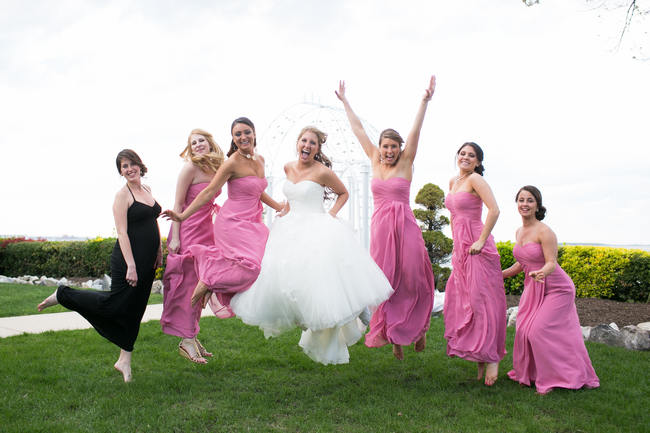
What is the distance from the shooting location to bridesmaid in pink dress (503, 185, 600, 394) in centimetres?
512

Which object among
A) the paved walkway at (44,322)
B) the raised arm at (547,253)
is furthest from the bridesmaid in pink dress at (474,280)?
the paved walkway at (44,322)

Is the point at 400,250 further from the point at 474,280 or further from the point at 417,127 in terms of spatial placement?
the point at 417,127

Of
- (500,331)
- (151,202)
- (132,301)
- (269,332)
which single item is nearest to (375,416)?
(269,332)

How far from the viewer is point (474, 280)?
5230 millimetres

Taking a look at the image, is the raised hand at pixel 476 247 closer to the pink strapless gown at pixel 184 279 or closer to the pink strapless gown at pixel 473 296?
the pink strapless gown at pixel 473 296

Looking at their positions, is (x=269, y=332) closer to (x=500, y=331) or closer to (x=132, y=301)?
(x=132, y=301)

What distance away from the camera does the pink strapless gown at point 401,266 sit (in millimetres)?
5227

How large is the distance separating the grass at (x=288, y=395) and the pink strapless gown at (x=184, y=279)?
54 cm

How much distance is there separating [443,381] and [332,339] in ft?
4.79

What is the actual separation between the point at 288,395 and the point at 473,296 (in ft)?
6.88

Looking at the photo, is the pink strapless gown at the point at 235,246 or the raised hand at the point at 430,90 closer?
the pink strapless gown at the point at 235,246

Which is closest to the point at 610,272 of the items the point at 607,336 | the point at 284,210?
the point at 607,336

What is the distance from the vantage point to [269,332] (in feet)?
15.6

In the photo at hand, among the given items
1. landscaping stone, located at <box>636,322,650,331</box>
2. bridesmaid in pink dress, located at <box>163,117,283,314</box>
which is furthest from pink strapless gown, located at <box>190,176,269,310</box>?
landscaping stone, located at <box>636,322,650,331</box>
